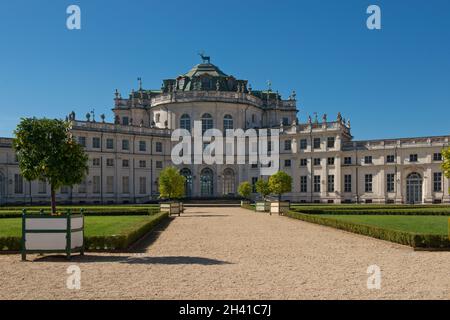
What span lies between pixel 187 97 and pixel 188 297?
65.3m

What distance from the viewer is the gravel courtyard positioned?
10.4 metres

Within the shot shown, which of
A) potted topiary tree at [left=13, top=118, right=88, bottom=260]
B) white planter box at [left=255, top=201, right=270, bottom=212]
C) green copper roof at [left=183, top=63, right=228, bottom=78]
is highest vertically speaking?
green copper roof at [left=183, top=63, right=228, bottom=78]

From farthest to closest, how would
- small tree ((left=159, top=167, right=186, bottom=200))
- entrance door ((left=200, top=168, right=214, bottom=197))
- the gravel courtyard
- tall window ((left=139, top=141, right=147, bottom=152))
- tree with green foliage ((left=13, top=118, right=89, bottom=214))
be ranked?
entrance door ((left=200, top=168, right=214, bottom=197))
tall window ((left=139, top=141, right=147, bottom=152))
small tree ((left=159, top=167, right=186, bottom=200))
tree with green foliage ((left=13, top=118, right=89, bottom=214))
the gravel courtyard

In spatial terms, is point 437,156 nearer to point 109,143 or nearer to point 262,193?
point 262,193

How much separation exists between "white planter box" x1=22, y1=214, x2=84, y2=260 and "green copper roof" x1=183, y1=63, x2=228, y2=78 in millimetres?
64823

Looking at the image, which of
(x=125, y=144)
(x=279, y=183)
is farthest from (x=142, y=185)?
(x=279, y=183)

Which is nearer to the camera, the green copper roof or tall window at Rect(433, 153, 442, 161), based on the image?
tall window at Rect(433, 153, 442, 161)

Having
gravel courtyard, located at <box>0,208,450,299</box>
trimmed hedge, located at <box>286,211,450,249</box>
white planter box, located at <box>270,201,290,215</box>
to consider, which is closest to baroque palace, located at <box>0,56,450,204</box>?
white planter box, located at <box>270,201,290,215</box>

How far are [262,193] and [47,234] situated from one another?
46706 mm

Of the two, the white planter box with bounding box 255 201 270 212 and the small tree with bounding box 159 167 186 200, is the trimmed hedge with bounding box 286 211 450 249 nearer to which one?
the white planter box with bounding box 255 201 270 212

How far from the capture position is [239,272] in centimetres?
1309

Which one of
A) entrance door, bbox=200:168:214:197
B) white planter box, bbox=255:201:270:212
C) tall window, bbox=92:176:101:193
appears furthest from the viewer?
entrance door, bbox=200:168:214:197

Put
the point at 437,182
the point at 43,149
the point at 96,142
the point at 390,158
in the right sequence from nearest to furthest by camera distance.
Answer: the point at 43,149 < the point at 437,182 < the point at 390,158 < the point at 96,142

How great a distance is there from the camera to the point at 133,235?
63.6 ft
